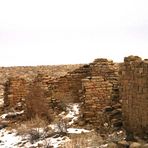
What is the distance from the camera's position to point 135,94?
498 inches

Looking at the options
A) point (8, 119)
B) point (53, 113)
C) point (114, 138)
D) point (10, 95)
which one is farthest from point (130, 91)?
point (10, 95)

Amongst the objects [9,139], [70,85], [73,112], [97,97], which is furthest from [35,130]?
[70,85]

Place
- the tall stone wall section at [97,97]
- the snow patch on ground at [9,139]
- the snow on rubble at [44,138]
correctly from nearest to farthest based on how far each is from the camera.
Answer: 1. the snow on rubble at [44,138]
2. the snow patch on ground at [9,139]
3. the tall stone wall section at [97,97]

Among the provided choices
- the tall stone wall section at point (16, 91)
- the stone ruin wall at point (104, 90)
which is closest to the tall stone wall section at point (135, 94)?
the stone ruin wall at point (104, 90)

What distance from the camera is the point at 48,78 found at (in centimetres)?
1920

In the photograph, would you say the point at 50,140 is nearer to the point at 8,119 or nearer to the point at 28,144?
the point at 28,144

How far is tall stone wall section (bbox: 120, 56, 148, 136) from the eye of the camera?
12.0m

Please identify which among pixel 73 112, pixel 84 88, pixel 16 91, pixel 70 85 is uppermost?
pixel 84 88

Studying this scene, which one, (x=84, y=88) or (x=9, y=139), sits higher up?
(x=84, y=88)

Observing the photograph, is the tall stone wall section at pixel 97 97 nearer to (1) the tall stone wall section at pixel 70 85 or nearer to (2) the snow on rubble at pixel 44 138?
(2) the snow on rubble at pixel 44 138

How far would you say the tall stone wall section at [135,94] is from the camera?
39.4 ft

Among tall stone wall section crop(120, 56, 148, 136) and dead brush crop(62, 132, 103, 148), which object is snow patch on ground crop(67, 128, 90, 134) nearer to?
dead brush crop(62, 132, 103, 148)

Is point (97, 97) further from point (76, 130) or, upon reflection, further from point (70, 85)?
point (70, 85)

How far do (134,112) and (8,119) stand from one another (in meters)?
8.15
